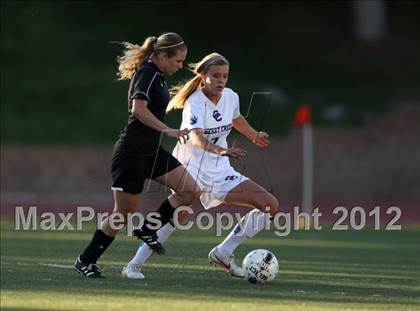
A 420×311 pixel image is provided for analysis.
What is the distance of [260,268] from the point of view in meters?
9.72

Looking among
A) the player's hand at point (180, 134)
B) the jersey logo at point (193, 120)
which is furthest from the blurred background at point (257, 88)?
the player's hand at point (180, 134)

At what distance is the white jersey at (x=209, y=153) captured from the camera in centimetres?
1010

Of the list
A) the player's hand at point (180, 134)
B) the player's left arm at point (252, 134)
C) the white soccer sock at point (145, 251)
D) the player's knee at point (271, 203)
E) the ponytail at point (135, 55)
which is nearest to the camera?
the player's hand at point (180, 134)

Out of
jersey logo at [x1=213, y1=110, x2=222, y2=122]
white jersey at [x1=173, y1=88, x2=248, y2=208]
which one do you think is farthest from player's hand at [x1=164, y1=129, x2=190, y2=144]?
jersey logo at [x1=213, y1=110, x2=222, y2=122]

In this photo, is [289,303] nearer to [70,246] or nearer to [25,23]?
[70,246]

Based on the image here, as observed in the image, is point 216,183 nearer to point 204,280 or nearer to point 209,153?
point 209,153

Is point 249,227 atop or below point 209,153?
below

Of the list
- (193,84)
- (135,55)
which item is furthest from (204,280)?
(135,55)

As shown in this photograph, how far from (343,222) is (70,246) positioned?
409 inches

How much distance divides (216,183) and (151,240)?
0.93 meters

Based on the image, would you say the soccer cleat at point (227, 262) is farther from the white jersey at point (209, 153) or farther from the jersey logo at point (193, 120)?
the jersey logo at point (193, 120)

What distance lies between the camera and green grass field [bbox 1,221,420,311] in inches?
322

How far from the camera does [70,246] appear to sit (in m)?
14.1

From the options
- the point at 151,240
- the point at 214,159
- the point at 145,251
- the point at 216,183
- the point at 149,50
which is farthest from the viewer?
the point at 214,159
